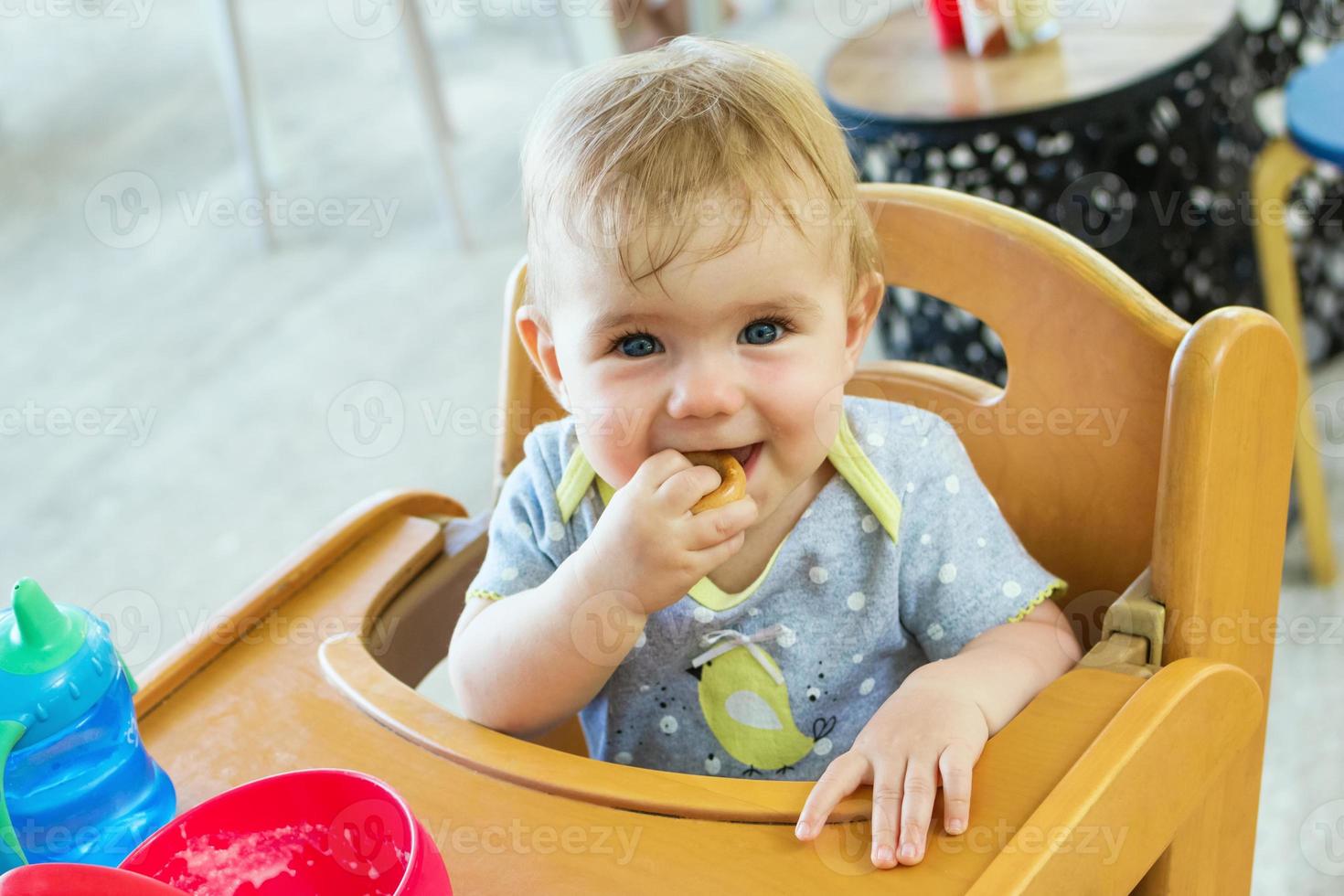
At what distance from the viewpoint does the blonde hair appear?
2.19 ft

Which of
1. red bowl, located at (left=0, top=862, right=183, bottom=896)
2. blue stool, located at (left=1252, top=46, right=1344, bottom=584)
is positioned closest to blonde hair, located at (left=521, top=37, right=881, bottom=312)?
red bowl, located at (left=0, top=862, right=183, bottom=896)

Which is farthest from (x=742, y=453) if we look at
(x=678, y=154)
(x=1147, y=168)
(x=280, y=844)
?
(x=1147, y=168)

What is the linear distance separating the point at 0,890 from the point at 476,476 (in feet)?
5.52

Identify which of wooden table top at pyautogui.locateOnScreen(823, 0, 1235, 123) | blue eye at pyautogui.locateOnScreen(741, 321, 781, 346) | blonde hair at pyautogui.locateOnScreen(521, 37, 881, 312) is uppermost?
blonde hair at pyautogui.locateOnScreen(521, 37, 881, 312)

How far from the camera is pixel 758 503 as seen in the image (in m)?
0.74

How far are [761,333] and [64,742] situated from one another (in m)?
0.37

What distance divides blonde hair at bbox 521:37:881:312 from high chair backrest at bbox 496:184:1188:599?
0.36 feet

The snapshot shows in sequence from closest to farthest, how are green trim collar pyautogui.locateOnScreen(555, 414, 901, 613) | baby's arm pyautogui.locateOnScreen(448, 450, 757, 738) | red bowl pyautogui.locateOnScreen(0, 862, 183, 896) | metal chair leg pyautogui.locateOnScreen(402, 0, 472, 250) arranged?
red bowl pyautogui.locateOnScreen(0, 862, 183, 896)
baby's arm pyautogui.locateOnScreen(448, 450, 757, 738)
green trim collar pyautogui.locateOnScreen(555, 414, 901, 613)
metal chair leg pyautogui.locateOnScreen(402, 0, 472, 250)

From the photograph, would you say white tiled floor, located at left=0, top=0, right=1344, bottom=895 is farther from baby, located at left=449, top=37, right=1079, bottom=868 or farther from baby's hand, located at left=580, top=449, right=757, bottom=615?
baby's hand, located at left=580, top=449, right=757, bottom=615

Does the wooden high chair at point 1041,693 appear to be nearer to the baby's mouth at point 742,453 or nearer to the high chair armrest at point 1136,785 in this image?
the high chair armrest at point 1136,785

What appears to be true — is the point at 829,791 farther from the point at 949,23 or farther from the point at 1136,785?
the point at 949,23

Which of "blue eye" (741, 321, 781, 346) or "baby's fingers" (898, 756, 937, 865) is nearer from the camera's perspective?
"baby's fingers" (898, 756, 937, 865)

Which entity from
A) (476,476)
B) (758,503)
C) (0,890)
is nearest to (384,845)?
(0,890)

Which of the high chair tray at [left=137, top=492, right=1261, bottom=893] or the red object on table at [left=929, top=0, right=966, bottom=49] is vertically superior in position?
the red object on table at [left=929, top=0, right=966, bottom=49]
